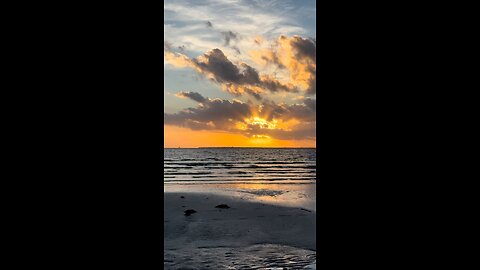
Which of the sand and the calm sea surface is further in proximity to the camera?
the calm sea surface

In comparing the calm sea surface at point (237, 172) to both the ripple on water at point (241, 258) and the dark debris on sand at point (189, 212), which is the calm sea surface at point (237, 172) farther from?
the ripple on water at point (241, 258)

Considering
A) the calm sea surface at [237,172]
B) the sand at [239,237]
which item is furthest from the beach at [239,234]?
the calm sea surface at [237,172]

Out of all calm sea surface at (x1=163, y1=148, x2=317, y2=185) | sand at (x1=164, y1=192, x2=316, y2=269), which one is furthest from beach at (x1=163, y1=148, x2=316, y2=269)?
calm sea surface at (x1=163, y1=148, x2=317, y2=185)

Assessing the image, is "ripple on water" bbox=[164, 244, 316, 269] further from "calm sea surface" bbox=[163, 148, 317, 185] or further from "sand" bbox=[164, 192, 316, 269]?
"calm sea surface" bbox=[163, 148, 317, 185]

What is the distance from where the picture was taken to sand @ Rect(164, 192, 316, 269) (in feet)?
17.1

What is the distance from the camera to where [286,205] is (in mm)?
11742

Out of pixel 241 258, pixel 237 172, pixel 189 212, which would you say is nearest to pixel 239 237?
pixel 241 258

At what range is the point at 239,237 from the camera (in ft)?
22.5

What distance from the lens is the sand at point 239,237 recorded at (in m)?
5.21
